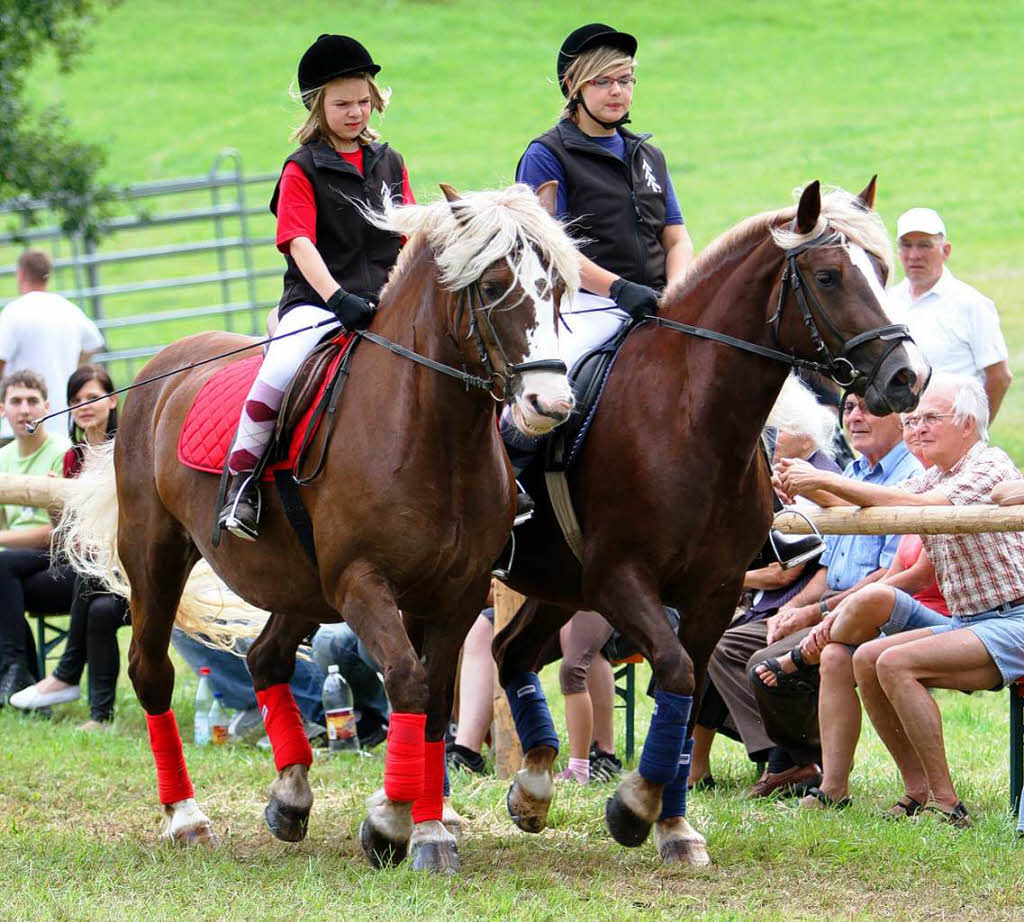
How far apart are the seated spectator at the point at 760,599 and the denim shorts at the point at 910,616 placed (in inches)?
30.2

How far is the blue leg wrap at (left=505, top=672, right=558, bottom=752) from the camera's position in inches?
243

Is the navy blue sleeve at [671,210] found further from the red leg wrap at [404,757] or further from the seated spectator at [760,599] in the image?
the red leg wrap at [404,757]

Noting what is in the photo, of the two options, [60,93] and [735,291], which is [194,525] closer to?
[735,291]

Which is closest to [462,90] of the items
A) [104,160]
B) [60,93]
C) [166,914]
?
[60,93]

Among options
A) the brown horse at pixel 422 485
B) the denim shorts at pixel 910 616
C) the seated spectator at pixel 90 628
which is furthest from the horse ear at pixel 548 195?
the seated spectator at pixel 90 628

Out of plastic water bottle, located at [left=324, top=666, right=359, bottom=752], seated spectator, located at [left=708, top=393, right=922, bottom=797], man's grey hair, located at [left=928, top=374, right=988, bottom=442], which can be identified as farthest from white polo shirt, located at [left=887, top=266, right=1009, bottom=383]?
plastic water bottle, located at [left=324, top=666, right=359, bottom=752]

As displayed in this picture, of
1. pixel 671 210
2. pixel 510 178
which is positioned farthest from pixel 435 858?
pixel 510 178

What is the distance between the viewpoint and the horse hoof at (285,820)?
19.5 ft

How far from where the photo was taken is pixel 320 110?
5898mm

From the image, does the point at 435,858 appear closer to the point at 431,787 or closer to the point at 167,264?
→ the point at 431,787

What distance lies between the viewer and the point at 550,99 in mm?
32969

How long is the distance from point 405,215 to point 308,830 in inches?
100

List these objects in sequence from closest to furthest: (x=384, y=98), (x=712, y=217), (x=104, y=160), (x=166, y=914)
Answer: (x=166, y=914), (x=384, y=98), (x=104, y=160), (x=712, y=217)

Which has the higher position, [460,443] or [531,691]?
[460,443]
